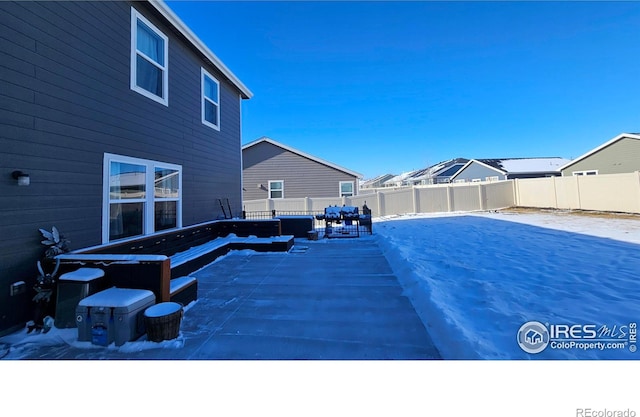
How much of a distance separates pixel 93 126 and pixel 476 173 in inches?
1209

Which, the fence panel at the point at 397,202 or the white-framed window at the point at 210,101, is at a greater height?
the white-framed window at the point at 210,101

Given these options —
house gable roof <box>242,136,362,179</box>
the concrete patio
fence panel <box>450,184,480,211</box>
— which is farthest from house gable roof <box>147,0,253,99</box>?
fence panel <box>450,184,480,211</box>

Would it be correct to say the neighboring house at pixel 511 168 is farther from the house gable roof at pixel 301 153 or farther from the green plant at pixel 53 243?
the green plant at pixel 53 243

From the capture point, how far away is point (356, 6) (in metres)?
5.86

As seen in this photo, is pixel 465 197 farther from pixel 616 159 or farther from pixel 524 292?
pixel 524 292

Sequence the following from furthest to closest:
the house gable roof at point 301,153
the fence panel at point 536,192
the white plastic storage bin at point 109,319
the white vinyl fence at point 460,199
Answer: the house gable roof at point 301,153 < the fence panel at point 536,192 < the white vinyl fence at point 460,199 < the white plastic storage bin at point 109,319

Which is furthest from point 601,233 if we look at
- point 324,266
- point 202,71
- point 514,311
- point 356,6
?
point 202,71

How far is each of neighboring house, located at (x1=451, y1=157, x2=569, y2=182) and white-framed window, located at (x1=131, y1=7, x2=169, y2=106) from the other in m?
26.7

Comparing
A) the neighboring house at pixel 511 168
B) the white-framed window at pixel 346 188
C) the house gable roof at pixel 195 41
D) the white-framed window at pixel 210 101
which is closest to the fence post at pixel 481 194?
the white-framed window at pixel 346 188

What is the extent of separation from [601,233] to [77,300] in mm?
11189

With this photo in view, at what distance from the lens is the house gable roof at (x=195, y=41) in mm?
4836

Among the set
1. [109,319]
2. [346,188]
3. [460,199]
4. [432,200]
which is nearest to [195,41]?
[109,319]

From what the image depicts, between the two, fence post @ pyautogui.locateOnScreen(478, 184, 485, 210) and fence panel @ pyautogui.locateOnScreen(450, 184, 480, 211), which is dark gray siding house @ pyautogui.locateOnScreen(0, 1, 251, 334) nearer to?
fence panel @ pyautogui.locateOnScreen(450, 184, 480, 211)

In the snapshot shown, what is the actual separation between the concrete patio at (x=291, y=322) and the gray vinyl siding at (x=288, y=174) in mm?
10043
